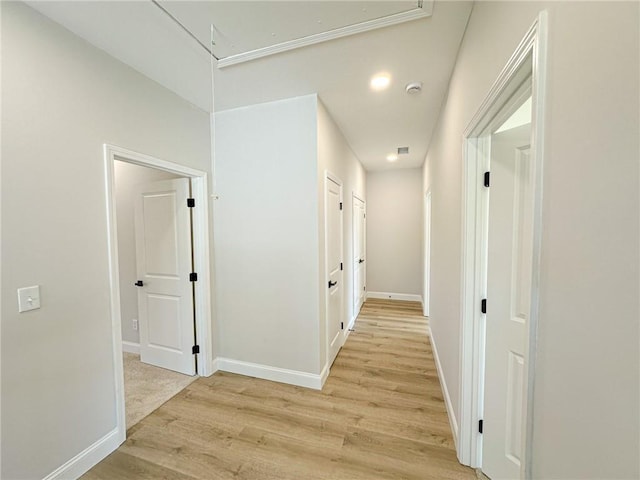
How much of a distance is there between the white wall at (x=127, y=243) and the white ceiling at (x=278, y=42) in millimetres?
1430

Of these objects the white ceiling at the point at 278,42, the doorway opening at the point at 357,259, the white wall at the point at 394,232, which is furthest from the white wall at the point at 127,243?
the white wall at the point at 394,232

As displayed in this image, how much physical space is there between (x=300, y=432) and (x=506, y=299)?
1692 mm

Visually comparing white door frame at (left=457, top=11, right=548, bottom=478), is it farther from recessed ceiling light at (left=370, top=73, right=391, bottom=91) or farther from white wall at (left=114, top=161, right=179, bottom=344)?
white wall at (left=114, top=161, right=179, bottom=344)

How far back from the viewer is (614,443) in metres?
0.51

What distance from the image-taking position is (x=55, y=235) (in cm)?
152

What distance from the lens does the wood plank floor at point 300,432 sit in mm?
1640

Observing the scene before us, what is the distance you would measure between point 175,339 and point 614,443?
10.4 ft

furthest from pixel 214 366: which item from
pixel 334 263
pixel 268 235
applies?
pixel 334 263

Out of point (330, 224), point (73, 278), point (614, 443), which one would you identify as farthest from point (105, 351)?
point (614, 443)

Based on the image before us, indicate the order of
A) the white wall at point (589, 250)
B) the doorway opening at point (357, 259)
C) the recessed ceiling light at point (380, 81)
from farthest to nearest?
the doorway opening at point (357, 259) < the recessed ceiling light at point (380, 81) < the white wall at point (589, 250)

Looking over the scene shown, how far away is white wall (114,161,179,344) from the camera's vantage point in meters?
3.09

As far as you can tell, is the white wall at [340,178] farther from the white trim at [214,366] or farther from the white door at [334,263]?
the white trim at [214,366]

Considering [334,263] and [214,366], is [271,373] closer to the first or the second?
[214,366]

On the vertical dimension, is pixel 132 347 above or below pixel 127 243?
below
